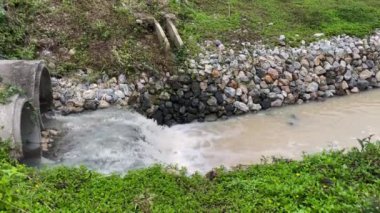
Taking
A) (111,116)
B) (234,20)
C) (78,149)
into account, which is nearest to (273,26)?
(234,20)

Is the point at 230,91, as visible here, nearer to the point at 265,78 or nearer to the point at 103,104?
the point at 265,78

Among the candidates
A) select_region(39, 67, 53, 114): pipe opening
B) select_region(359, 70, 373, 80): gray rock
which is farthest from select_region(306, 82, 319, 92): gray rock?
select_region(39, 67, 53, 114): pipe opening

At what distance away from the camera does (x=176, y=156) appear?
796cm

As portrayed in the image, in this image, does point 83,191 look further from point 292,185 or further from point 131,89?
point 131,89

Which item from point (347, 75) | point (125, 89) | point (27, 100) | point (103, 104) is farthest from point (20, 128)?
point (347, 75)

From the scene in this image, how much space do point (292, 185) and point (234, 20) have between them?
6323mm

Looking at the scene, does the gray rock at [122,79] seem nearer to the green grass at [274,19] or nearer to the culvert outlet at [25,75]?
the culvert outlet at [25,75]

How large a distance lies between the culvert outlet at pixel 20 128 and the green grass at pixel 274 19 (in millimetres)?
4107

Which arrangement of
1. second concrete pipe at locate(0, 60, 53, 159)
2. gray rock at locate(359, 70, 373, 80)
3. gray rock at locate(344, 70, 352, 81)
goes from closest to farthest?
second concrete pipe at locate(0, 60, 53, 159), gray rock at locate(344, 70, 352, 81), gray rock at locate(359, 70, 373, 80)

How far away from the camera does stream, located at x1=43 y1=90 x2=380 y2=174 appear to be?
754 centimetres

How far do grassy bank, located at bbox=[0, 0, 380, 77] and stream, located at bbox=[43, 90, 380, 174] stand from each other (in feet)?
4.15

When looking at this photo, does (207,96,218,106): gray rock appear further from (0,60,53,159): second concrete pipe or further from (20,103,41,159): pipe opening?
(20,103,41,159): pipe opening

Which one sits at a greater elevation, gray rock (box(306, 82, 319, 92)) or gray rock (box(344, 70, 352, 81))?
gray rock (box(344, 70, 352, 81))

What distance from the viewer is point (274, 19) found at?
38.0 ft
